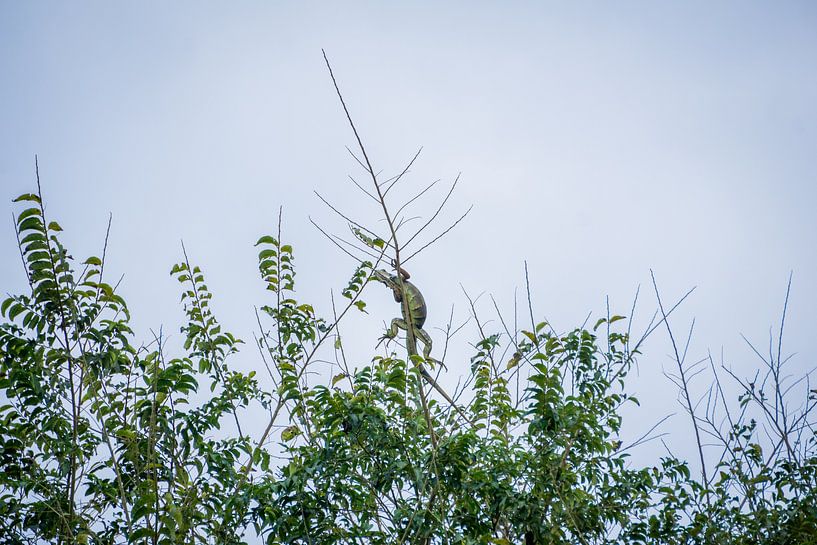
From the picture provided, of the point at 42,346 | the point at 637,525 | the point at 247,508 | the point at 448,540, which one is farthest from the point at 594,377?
the point at 42,346

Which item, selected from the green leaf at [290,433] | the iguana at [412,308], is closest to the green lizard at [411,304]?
the iguana at [412,308]

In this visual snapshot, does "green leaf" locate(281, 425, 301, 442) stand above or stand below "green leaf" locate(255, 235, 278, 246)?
below

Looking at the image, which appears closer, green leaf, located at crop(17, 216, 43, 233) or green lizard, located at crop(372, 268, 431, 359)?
green leaf, located at crop(17, 216, 43, 233)

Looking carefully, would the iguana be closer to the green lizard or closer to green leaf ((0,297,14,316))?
the green lizard

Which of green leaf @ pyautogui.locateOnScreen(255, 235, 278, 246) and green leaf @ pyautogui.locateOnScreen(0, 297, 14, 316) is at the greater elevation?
green leaf @ pyautogui.locateOnScreen(255, 235, 278, 246)

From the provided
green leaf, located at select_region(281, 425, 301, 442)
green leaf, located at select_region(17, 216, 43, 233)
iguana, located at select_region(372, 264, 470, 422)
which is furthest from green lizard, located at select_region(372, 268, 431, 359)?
green leaf, located at select_region(17, 216, 43, 233)

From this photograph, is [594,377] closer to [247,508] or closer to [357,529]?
[357,529]

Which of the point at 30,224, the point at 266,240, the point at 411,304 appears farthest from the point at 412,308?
the point at 30,224

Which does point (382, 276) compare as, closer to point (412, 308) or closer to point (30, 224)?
point (412, 308)

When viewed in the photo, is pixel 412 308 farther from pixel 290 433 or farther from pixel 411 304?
pixel 290 433

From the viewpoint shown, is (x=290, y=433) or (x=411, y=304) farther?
(x=411, y=304)

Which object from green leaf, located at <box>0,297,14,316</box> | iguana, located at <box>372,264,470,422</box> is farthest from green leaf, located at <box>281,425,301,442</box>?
green leaf, located at <box>0,297,14,316</box>

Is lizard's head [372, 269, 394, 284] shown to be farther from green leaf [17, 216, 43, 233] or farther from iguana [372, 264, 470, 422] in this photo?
green leaf [17, 216, 43, 233]

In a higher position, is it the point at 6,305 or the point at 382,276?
the point at 382,276
